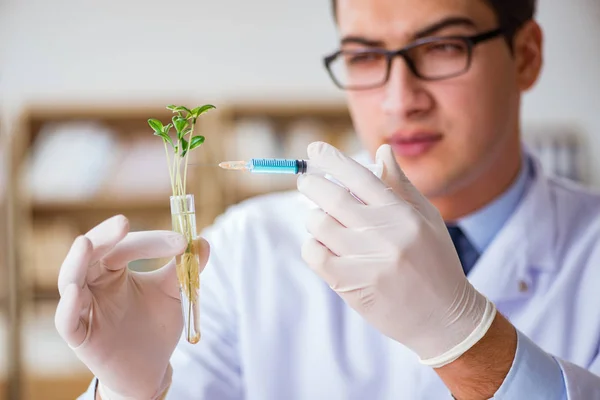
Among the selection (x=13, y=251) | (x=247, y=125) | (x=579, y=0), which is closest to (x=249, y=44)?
(x=247, y=125)

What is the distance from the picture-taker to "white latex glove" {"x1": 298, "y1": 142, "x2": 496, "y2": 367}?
910 millimetres

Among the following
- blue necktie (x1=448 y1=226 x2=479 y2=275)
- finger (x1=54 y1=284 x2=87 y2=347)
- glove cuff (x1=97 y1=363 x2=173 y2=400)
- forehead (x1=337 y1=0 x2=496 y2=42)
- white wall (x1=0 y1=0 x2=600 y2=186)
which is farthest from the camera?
A: white wall (x1=0 y1=0 x2=600 y2=186)

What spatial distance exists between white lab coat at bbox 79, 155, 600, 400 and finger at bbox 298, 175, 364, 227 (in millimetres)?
521

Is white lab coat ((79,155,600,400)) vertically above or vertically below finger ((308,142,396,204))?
below

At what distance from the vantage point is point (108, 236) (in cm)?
96

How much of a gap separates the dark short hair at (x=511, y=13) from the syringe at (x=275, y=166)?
1.93 feet

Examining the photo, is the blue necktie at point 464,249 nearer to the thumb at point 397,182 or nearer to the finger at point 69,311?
the thumb at point 397,182

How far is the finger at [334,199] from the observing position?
92 centimetres

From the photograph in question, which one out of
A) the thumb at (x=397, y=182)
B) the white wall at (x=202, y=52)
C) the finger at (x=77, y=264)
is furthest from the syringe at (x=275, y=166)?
the white wall at (x=202, y=52)

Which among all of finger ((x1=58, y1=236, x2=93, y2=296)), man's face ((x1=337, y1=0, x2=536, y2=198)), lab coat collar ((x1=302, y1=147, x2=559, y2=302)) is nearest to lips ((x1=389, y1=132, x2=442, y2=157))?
man's face ((x1=337, y1=0, x2=536, y2=198))

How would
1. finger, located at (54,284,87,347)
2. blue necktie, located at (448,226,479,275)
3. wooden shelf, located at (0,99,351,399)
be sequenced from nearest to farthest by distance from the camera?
1. finger, located at (54,284,87,347)
2. blue necktie, located at (448,226,479,275)
3. wooden shelf, located at (0,99,351,399)

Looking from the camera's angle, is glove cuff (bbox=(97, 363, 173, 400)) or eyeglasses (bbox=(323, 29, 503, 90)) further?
eyeglasses (bbox=(323, 29, 503, 90))

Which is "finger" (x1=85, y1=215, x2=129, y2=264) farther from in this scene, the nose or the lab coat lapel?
the lab coat lapel

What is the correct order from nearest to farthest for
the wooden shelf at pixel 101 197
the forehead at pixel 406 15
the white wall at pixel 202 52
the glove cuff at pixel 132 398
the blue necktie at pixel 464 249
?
the glove cuff at pixel 132 398
the forehead at pixel 406 15
the blue necktie at pixel 464 249
the wooden shelf at pixel 101 197
the white wall at pixel 202 52
